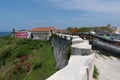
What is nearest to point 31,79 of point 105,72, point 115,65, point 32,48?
point 115,65

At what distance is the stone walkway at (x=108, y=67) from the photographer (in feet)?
31.3

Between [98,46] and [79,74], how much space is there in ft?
25.6

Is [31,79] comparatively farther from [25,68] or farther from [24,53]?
[24,53]

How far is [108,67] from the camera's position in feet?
37.8

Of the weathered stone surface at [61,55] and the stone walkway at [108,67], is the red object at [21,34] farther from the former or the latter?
the stone walkway at [108,67]

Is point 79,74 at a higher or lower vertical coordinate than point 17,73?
higher

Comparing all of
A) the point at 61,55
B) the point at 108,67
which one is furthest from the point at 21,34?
the point at 108,67

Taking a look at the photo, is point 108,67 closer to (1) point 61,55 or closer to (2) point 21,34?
(1) point 61,55

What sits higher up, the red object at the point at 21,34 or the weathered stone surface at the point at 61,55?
the weathered stone surface at the point at 61,55

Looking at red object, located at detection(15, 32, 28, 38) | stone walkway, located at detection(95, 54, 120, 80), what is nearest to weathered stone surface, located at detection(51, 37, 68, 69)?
stone walkway, located at detection(95, 54, 120, 80)

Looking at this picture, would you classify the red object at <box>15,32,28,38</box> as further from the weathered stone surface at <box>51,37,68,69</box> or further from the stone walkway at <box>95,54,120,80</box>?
the stone walkway at <box>95,54,120,80</box>

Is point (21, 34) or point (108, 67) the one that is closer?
point (108, 67)

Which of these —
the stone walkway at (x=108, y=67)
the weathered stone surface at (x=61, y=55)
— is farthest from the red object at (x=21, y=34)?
the stone walkway at (x=108, y=67)

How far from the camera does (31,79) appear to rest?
2316 centimetres
